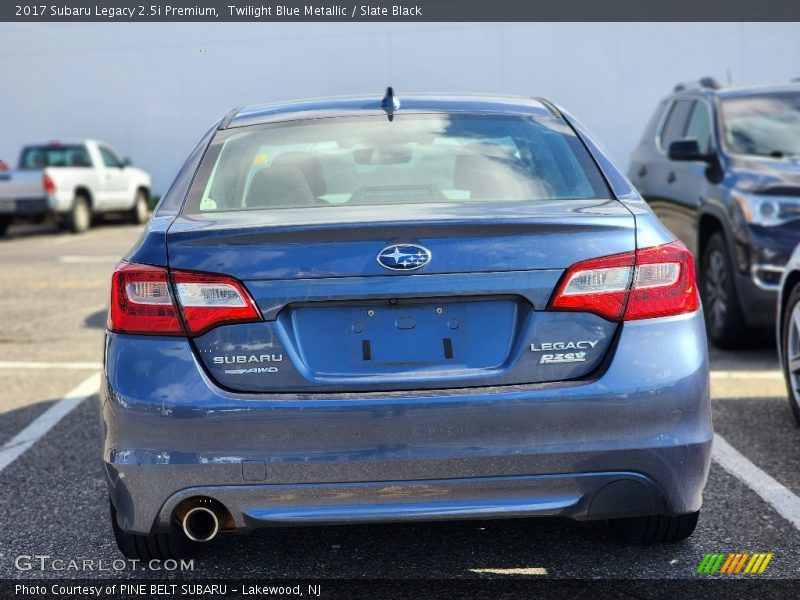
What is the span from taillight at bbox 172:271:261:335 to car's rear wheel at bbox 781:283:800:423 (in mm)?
3306

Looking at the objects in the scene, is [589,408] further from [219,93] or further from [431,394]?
[219,93]

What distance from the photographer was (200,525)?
11.6 ft

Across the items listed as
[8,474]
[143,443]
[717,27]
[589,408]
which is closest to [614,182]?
[589,408]

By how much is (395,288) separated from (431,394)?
308mm

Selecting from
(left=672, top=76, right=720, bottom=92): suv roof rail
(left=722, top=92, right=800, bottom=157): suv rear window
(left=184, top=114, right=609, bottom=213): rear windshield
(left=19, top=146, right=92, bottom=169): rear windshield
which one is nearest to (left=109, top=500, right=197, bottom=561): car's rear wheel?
(left=184, top=114, right=609, bottom=213): rear windshield

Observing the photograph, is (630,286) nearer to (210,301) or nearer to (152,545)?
(210,301)

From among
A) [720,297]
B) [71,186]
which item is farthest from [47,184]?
[720,297]

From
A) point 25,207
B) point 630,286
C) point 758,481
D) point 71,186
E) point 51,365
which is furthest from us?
point 71,186

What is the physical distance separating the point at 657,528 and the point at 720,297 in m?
4.40

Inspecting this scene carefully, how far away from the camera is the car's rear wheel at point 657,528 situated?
12.9 feet

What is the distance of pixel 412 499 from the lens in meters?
3.39

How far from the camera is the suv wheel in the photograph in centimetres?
784
